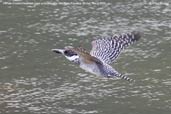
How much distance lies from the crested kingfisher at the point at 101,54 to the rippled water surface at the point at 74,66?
5.54 ft

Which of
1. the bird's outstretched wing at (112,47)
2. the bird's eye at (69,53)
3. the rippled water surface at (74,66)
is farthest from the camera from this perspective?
the rippled water surface at (74,66)

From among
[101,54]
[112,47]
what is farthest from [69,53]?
[112,47]

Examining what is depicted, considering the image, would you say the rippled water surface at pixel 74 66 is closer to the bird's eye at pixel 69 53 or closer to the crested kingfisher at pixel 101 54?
the crested kingfisher at pixel 101 54

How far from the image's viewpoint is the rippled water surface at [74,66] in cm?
1052

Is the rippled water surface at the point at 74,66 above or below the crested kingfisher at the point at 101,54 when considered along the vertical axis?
below

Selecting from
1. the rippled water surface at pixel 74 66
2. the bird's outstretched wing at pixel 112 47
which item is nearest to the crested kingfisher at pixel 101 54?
the bird's outstretched wing at pixel 112 47

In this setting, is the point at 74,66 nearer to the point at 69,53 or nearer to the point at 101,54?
the point at 101,54

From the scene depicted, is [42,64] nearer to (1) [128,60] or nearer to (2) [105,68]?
(1) [128,60]

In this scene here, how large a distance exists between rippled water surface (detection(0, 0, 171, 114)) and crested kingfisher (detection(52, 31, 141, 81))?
1.69 m

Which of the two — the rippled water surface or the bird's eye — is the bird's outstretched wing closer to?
the bird's eye

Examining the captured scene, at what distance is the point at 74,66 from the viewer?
1232 centimetres

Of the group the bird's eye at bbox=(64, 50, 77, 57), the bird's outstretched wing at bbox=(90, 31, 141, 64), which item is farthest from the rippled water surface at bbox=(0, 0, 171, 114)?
the bird's eye at bbox=(64, 50, 77, 57)

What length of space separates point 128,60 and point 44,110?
2848 mm

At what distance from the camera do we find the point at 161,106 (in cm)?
1038
